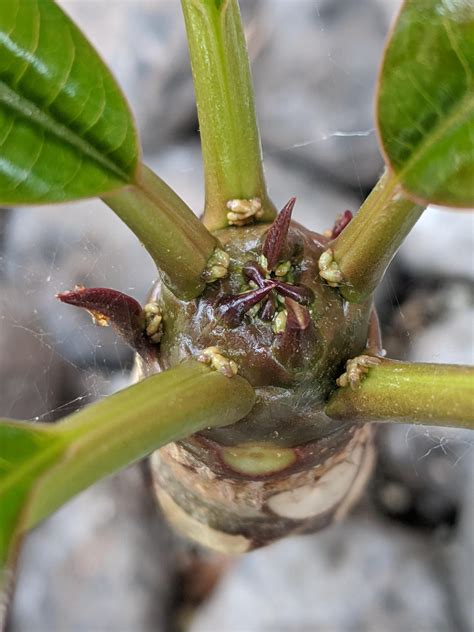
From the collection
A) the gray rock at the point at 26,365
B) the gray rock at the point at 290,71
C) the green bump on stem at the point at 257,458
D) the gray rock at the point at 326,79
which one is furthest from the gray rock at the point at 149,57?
the green bump on stem at the point at 257,458

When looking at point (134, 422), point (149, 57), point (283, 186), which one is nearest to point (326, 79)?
point (283, 186)

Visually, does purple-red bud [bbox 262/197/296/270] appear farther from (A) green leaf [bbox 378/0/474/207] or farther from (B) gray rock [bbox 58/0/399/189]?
(B) gray rock [bbox 58/0/399/189]

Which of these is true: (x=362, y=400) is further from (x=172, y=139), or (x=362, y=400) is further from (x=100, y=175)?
(x=172, y=139)

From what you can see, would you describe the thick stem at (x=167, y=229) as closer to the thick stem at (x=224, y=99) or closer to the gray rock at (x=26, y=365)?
the thick stem at (x=224, y=99)

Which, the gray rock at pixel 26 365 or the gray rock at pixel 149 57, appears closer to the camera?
the gray rock at pixel 26 365

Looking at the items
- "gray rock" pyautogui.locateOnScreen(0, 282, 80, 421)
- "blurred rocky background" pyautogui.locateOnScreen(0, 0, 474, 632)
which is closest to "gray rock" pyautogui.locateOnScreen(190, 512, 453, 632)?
"blurred rocky background" pyautogui.locateOnScreen(0, 0, 474, 632)

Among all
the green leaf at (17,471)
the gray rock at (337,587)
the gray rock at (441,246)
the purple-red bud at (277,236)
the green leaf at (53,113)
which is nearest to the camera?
the green leaf at (17,471)
